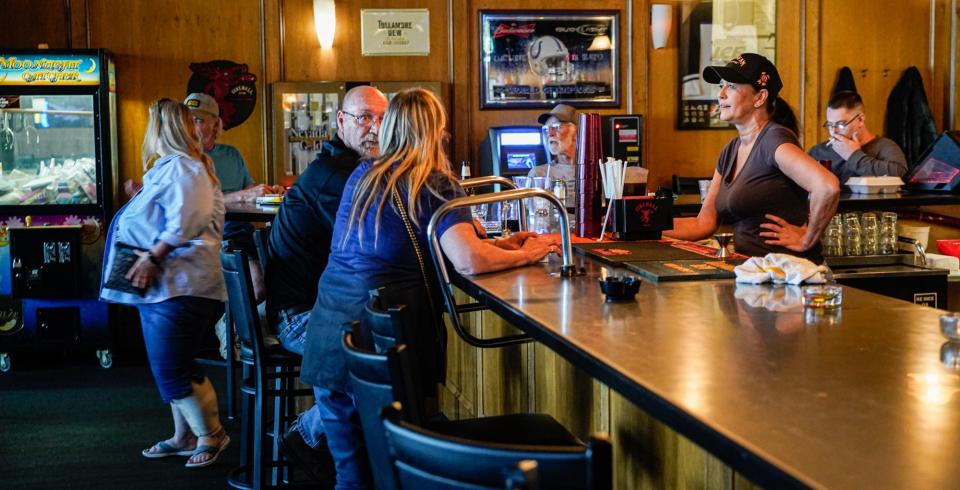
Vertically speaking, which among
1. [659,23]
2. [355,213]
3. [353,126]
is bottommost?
→ [355,213]

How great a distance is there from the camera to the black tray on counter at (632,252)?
3.28 meters

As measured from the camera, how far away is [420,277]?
10.1 feet

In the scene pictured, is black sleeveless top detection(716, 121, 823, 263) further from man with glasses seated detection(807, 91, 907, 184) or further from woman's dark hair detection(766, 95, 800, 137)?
man with glasses seated detection(807, 91, 907, 184)

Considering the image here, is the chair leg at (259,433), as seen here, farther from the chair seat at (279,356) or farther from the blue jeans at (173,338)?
the blue jeans at (173,338)

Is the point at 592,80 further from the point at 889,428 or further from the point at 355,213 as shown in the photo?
the point at 889,428

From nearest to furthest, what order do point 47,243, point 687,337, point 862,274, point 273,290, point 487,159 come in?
1. point 687,337
2. point 273,290
3. point 862,274
4. point 47,243
5. point 487,159

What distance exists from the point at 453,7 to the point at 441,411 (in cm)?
377

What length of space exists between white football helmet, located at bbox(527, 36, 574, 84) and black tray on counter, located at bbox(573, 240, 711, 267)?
13.7 ft

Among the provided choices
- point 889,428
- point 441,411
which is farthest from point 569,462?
point 441,411

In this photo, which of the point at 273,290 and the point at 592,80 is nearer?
the point at 273,290

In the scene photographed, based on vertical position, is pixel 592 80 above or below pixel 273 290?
above

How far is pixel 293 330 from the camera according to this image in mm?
3732

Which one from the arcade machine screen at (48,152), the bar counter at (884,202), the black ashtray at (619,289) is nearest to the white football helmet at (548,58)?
the bar counter at (884,202)

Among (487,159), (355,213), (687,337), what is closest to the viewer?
(687,337)
